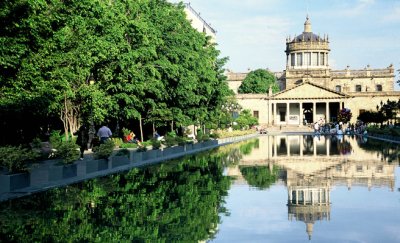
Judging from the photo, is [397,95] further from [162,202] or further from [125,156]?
[162,202]

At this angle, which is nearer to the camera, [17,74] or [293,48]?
[17,74]

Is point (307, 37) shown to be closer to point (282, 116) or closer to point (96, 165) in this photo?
point (282, 116)

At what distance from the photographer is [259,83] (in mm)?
137000

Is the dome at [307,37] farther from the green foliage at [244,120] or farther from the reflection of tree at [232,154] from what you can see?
the reflection of tree at [232,154]

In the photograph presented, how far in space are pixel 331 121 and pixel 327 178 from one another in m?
106

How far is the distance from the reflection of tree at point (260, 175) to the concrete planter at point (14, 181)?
24.3 ft

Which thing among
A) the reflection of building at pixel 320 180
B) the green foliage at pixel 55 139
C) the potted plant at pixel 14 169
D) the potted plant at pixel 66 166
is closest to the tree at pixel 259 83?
the green foliage at pixel 55 139

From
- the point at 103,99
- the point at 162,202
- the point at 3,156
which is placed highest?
the point at 103,99

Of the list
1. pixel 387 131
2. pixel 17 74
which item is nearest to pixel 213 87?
pixel 387 131

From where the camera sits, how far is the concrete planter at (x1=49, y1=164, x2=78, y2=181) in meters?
20.0

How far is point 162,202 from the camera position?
50.2ft

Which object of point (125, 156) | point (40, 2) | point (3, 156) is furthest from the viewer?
point (125, 156)

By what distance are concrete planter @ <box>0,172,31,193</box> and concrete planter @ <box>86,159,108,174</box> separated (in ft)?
15.2

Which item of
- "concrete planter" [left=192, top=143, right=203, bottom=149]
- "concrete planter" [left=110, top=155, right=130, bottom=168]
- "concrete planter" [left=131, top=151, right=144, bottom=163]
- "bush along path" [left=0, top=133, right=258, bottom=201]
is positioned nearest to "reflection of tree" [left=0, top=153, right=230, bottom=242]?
"bush along path" [left=0, top=133, right=258, bottom=201]
